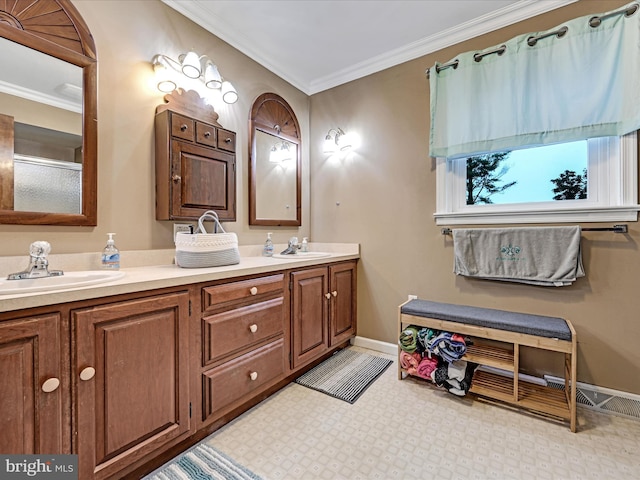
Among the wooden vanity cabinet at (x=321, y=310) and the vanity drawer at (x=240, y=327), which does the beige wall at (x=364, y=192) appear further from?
the vanity drawer at (x=240, y=327)

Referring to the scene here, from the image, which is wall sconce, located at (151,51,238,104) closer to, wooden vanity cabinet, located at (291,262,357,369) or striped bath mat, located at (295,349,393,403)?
wooden vanity cabinet, located at (291,262,357,369)

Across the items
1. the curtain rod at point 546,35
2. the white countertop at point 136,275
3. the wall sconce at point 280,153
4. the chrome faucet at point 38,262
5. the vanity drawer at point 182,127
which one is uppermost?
the curtain rod at point 546,35

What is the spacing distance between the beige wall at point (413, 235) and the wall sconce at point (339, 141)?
9cm

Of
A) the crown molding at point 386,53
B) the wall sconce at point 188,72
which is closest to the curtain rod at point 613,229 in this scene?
the crown molding at point 386,53

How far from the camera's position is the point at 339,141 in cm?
270

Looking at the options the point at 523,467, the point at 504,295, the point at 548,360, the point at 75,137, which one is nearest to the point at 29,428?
the point at 75,137

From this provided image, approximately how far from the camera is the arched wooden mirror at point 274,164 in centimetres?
238

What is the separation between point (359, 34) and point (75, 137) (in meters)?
1.98

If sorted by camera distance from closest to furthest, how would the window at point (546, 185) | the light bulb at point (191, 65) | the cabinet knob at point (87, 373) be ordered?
the cabinet knob at point (87, 373), the window at point (546, 185), the light bulb at point (191, 65)

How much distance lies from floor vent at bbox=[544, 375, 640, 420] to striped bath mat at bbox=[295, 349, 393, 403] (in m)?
1.15

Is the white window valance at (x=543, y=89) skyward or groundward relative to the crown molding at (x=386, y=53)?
groundward

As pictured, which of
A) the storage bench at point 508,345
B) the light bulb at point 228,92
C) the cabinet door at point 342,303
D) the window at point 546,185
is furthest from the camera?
the cabinet door at point 342,303

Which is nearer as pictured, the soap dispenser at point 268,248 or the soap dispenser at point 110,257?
the soap dispenser at point 110,257

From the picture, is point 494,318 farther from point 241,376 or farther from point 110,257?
point 110,257
